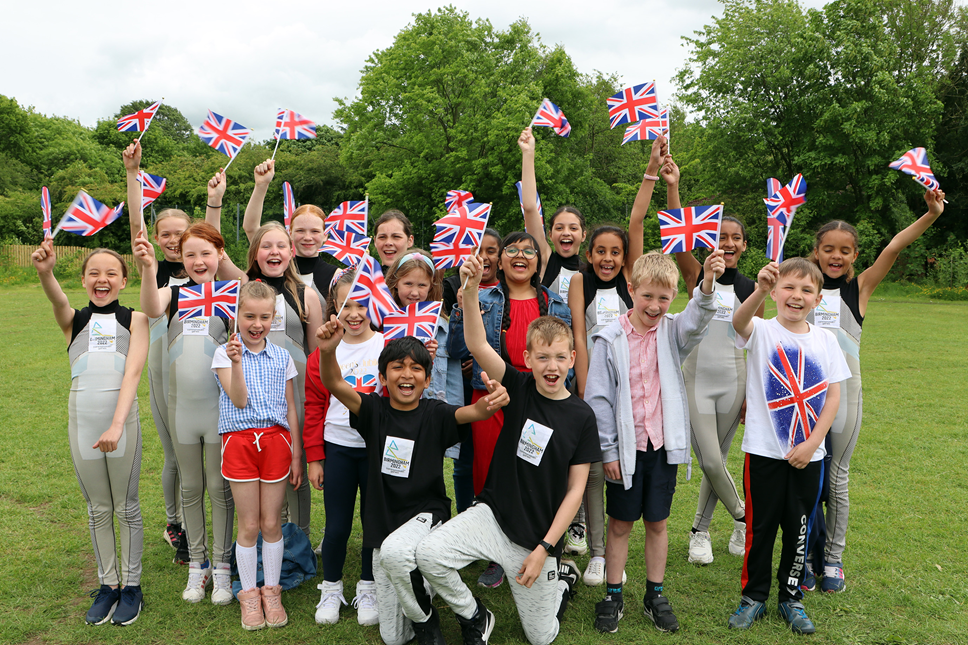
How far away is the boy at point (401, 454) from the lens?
133 inches

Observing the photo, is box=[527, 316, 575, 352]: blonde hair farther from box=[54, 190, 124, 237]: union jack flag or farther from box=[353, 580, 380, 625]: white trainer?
box=[54, 190, 124, 237]: union jack flag

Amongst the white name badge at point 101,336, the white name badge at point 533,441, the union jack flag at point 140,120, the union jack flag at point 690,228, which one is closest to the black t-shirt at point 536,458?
the white name badge at point 533,441

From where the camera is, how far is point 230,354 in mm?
3334

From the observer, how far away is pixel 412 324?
368cm

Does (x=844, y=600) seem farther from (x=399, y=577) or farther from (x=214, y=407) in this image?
(x=214, y=407)

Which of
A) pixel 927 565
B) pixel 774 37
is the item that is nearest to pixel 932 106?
pixel 774 37

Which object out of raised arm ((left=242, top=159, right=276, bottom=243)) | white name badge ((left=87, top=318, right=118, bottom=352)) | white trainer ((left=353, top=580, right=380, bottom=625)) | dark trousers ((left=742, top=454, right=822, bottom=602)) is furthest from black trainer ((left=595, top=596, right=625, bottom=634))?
raised arm ((left=242, top=159, right=276, bottom=243))

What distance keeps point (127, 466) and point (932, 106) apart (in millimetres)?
30968

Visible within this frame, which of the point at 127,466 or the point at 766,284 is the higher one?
the point at 766,284

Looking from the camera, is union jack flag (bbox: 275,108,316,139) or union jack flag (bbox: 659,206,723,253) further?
union jack flag (bbox: 275,108,316,139)

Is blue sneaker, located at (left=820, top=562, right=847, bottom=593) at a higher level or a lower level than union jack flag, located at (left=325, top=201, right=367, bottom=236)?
lower

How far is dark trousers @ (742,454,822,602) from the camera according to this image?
3.51 m

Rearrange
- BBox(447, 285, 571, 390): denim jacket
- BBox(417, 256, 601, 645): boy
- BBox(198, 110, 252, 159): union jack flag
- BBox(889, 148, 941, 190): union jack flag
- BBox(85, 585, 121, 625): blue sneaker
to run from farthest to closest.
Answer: BBox(198, 110, 252, 159): union jack flag < BBox(889, 148, 941, 190): union jack flag < BBox(447, 285, 571, 390): denim jacket < BBox(85, 585, 121, 625): blue sneaker < BBox(417, 256, 601, 645): boy

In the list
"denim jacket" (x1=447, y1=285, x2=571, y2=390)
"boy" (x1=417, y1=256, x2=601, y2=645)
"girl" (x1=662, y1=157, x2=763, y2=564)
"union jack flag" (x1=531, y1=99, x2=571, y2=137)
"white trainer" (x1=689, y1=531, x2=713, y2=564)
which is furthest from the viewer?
"union jack flag" (x1=531, y1=99, x2=571, y2=137)
